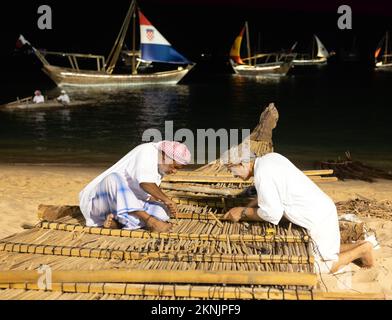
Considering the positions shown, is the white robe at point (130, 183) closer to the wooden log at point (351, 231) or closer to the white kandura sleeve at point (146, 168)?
the white kandura sleeve at point (146, 168)

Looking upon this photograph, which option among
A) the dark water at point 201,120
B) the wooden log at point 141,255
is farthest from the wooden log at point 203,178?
the dark water at point 201,120

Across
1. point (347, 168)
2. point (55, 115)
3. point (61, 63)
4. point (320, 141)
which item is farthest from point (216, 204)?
point (61, 63)

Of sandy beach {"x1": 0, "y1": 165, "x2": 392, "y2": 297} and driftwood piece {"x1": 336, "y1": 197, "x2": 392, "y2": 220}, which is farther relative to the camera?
driftwood piece {"x1": 336, "y1": 197, "x2": 392, "y2": 220}

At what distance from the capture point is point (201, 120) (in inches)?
996

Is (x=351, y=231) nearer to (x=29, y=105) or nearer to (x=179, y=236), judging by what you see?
(x=179, y=236)

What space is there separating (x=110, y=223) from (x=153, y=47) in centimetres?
3442

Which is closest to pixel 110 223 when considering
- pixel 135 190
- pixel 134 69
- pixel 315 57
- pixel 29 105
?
pixel 135 190

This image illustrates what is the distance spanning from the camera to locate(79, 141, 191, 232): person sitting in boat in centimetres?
525

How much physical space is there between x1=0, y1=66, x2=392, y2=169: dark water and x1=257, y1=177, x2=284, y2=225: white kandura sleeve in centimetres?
875

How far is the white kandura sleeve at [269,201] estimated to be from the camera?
484 cm

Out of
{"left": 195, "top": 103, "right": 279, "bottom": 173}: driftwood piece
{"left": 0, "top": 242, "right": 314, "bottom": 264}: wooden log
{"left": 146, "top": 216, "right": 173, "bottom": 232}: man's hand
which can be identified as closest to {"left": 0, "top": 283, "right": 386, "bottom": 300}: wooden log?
{"left": 0, "top": 242, "right": 314, "bottom": 264}: wooden log

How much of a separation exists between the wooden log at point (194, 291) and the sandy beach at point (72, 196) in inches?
35.9

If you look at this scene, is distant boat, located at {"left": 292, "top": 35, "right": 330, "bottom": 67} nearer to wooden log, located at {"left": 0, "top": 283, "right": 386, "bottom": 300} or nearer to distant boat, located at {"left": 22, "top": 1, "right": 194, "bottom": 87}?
distant boat, located at {"left": 22, "top": 1, "right": 194, "bottom": 87}

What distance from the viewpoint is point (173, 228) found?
5.43 m
